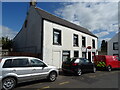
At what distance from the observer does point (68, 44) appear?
14406 mm

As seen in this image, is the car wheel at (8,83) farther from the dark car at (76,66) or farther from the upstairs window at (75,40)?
the upstairs window at (75,40)

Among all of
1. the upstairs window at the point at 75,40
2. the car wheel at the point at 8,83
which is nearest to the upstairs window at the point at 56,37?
the upstairs window at the point at 75,40

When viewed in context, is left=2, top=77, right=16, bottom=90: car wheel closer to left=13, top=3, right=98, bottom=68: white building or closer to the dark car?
the dark car

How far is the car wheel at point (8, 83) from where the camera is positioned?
5.18 metres

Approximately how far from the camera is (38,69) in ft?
21.3

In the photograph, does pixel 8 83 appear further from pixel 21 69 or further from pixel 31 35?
pixel 31 35

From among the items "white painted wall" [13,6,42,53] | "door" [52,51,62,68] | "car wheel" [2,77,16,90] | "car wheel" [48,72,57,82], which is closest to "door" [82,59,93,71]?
"car wheel" [48,72,57,82]

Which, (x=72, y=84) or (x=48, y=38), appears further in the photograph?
(x=48, y=38)

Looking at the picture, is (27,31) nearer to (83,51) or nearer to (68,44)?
(68,44)

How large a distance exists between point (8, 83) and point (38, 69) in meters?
1.76

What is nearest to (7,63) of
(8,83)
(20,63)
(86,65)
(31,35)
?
(20,63)

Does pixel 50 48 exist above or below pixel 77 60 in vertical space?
above

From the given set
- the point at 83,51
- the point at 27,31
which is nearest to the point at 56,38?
the point at 27,31

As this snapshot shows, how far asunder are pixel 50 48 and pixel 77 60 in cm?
380
